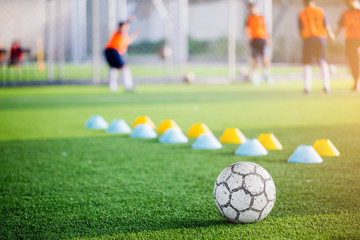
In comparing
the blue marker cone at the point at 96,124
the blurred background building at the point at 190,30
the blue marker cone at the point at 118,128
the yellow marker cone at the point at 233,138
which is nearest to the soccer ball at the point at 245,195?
the yellow marker cone at the point at 233,138

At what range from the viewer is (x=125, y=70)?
43.8 feet

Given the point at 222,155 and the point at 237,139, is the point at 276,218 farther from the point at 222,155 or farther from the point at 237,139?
the point at 237,139

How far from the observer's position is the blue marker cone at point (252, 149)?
16.6 ft

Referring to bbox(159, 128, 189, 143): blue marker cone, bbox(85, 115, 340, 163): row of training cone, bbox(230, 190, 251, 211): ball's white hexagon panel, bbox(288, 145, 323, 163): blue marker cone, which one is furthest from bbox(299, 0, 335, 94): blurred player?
bbox(230, 190, 251, 211): ball's white hexagon panel

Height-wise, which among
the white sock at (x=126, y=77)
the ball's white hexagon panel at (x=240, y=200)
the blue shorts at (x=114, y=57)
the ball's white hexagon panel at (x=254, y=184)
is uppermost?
the blue shorts at (x=114, y=57)

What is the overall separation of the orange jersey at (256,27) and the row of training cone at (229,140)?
8.88 metres

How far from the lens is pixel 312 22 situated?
11.2 meters

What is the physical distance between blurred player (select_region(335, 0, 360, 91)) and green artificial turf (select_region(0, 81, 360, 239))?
320cm

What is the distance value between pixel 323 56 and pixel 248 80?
22.1ft

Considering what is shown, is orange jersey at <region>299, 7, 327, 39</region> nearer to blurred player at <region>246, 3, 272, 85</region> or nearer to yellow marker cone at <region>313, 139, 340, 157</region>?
blurred player at <region>246, 3, 272, 85</region>

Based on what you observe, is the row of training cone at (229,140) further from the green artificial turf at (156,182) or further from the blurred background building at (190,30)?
the blurred background building at (190,30)

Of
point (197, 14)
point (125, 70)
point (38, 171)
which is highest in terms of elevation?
point (197, 14)

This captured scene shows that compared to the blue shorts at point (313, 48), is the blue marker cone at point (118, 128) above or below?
below

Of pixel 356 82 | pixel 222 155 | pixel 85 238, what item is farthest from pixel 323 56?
pixel 85 238
